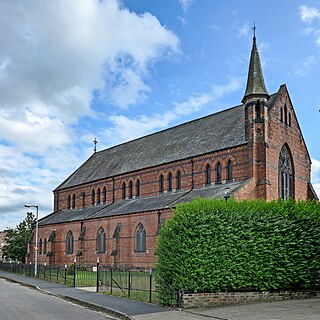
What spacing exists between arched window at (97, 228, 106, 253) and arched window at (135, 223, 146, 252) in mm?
5342

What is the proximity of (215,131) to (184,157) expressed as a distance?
348 cm

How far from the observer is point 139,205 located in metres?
43.6

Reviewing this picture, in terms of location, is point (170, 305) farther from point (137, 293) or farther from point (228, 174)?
point (228, 174)

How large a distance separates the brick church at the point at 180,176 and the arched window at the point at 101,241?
0.31 feet

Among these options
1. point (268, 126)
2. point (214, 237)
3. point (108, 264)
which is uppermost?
point (268, 126)

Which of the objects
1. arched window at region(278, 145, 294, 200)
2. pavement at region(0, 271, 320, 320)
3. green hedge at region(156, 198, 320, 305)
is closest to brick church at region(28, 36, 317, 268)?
arched window at region(278, 145, 294, 200)

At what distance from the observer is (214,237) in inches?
731

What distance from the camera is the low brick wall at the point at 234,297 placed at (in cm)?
1769

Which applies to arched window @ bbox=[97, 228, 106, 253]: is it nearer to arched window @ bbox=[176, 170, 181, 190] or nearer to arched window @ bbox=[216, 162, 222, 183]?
arched window @ bbox=[176, 170, 181, 190]

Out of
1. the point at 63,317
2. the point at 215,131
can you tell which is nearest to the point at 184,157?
the point at 215,131

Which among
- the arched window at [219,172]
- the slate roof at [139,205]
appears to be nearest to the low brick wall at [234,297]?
the slate roof at [139,205]

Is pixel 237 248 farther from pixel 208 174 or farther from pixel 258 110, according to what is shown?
pixel 208 174

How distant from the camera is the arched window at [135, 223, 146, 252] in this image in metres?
40.4

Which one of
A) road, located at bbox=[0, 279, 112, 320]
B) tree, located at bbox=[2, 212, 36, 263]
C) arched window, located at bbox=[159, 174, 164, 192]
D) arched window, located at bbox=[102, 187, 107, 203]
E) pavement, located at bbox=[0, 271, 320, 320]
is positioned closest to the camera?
pavement, located at bbox=[0, 271, 320, 320]
